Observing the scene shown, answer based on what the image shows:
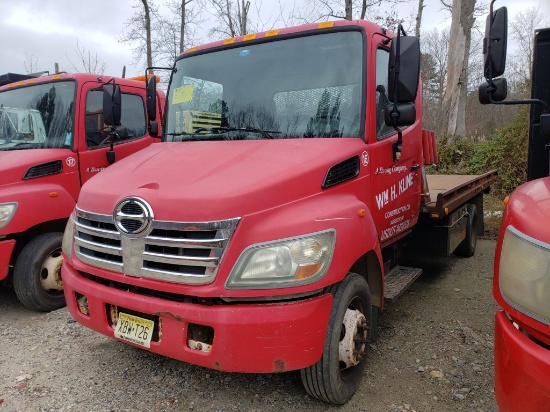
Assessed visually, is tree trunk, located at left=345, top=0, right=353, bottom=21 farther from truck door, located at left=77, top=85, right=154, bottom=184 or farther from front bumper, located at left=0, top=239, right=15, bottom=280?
front bumper, located at left=0, top=239, right=15, bottom=280

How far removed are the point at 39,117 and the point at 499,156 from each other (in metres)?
10.6

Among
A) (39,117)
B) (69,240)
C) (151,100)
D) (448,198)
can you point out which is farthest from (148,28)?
(69,240)

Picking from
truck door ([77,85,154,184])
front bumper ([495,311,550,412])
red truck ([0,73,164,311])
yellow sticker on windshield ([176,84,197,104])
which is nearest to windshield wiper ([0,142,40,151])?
red truck ([0,73,164,311])

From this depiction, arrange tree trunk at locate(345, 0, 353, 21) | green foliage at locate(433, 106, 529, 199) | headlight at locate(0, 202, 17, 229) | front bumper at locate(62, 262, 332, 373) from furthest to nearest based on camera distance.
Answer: tree trunk at locate(345, 0, 353, 21) < green foliage at locate(433, 106, 529, 199) < headlight at locate(0, 202, 17, 229) < front bumper at locate(62, 262, 332, 373)

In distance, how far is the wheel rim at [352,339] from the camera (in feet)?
8.53

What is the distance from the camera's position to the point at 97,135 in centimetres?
490

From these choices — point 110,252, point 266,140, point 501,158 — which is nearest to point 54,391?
point 110,252

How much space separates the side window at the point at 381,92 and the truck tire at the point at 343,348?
118cm

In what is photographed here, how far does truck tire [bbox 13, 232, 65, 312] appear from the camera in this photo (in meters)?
4.20

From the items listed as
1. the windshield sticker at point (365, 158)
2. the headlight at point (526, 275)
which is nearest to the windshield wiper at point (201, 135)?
the windshield sticker at point (365, 158)

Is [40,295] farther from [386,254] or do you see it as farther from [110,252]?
[386,254]

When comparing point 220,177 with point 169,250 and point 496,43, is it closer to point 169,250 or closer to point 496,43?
point 169,250

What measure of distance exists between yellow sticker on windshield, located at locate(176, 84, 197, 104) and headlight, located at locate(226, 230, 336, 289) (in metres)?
1.87

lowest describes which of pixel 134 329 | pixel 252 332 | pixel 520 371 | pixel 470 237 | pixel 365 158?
pixel 470 237
